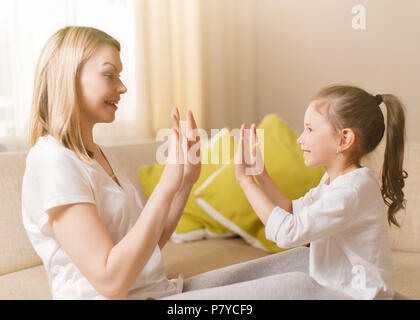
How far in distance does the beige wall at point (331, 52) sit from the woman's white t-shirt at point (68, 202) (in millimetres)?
734

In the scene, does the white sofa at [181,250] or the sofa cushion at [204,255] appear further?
the sofa cushion at [204,255]

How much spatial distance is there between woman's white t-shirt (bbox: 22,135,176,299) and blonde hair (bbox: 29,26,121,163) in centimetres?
3

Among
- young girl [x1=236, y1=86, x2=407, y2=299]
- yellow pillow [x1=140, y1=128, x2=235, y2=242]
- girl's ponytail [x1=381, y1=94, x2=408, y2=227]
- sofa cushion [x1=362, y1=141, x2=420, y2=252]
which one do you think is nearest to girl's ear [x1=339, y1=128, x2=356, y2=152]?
young girl [x1=236, y1=86, x2=407, y2=299]

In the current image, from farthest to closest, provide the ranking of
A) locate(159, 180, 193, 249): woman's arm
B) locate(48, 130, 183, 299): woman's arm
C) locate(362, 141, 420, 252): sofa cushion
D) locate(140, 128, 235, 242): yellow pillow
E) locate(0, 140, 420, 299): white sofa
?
locate(140, 128, 235, 242): yellow pillow < locate(362, 141, 420, 252): sofa cushion < locate(0, 140, 420, 299): white sofa < locate(159, 180, 193, 249): woman's arm < locate(48, 130, 183, 299): woman's arm

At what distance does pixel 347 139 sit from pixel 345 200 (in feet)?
0.42

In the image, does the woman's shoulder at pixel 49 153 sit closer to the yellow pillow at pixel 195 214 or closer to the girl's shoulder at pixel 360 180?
the girl's shoulder at pixel 360 180

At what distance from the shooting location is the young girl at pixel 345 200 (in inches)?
31.1

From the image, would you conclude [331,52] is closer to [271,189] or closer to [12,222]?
[271,189]

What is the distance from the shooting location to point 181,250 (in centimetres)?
141

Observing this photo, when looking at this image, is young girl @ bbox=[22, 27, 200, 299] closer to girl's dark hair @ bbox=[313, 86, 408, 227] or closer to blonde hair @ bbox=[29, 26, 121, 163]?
blonde hair @ bbox=[29, 26, 121, 163]

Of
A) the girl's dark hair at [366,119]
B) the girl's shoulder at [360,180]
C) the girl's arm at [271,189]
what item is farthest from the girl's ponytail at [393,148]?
the girl's arm at [271,189]

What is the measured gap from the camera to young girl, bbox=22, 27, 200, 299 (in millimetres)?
719

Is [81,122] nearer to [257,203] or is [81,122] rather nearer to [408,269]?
[257,203]
